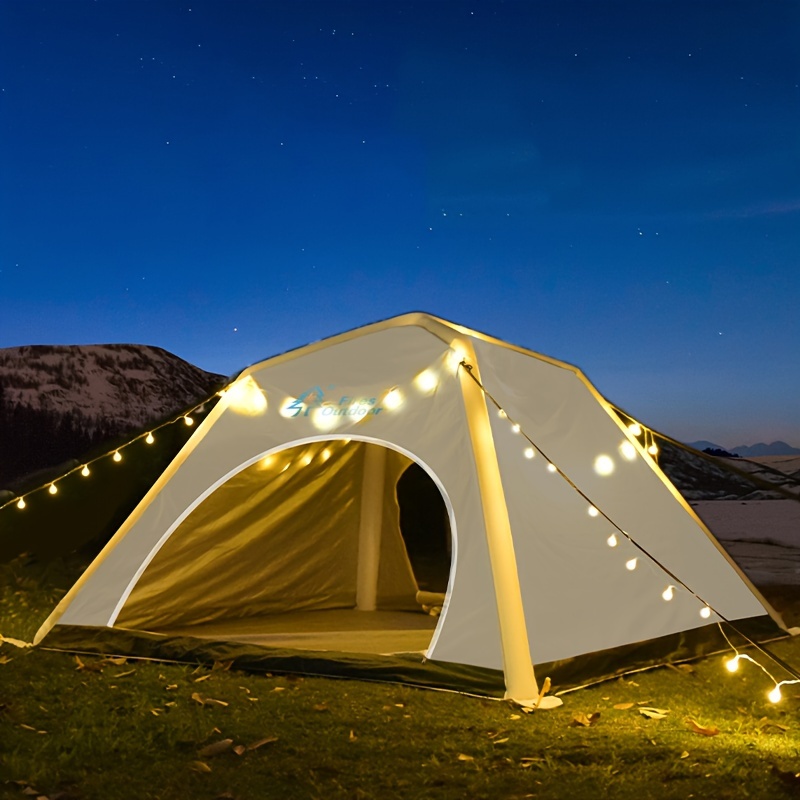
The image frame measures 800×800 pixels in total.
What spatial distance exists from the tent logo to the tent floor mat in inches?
46.0

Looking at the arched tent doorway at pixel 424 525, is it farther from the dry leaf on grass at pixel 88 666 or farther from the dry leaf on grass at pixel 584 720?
the dry leaf on grass at pixel 584 720

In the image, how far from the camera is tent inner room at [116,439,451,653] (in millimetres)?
5250

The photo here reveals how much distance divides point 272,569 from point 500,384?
7.47 feet

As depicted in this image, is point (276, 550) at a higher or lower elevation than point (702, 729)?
higher

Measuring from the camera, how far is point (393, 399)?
462 cm

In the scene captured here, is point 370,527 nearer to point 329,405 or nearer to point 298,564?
point 298,564

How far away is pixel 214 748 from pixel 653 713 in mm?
1695

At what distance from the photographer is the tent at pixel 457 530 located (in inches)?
161

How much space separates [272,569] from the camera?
6.15m

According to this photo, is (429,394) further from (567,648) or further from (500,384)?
(567,648)

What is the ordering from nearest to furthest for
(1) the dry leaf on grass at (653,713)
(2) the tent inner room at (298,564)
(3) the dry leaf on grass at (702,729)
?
(3) the dry leaf on grass at (702,729) < (1) the dry leaf on grass at (653,713) < (2) the tent inner room at (298,564)

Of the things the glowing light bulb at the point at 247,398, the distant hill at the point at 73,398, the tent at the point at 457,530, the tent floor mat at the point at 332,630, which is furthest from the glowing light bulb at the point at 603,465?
the distant hill at the point at 73,398

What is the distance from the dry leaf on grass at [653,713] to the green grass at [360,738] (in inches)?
1.2

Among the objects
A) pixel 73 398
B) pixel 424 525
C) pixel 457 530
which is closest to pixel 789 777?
pixel 457 530
